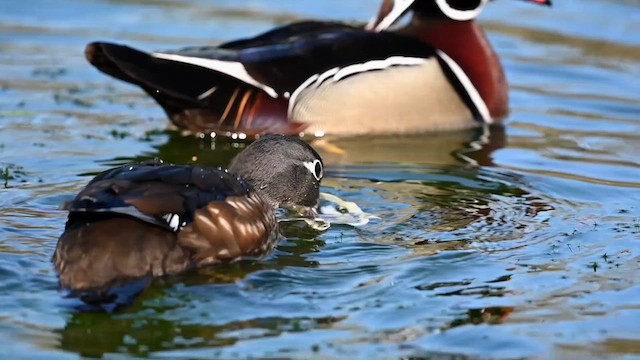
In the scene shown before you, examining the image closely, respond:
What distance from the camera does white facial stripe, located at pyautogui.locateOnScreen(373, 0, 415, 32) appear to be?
10703 millimetres

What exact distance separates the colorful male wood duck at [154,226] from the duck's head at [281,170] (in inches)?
18.5

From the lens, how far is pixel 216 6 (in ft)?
49.3

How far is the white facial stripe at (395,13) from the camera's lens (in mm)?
10703

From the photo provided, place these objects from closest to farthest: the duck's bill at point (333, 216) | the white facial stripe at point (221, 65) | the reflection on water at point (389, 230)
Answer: the reflection on water at point (389, 230) < the duck's bill at point (333, 216) < the white facial stripe at point (221, 65)

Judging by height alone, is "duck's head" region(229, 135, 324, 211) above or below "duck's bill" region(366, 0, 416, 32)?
below

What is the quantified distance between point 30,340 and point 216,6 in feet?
32.5

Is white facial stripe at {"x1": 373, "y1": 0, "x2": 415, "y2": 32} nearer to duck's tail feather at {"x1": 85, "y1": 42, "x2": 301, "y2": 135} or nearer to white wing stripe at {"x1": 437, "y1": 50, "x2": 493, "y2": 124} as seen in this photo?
white wing stripe at {"x1": 437, "y1": 50, "x2": 493, "y2": 124}

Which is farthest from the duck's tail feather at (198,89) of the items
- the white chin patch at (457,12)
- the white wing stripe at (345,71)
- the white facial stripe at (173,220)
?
the white facial stripe at (173,220)

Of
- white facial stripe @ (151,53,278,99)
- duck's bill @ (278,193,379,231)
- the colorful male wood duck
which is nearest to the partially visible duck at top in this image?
white facial stripe @ (151,53,278,99)

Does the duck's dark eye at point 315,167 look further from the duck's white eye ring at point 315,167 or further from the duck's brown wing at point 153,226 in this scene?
the duck's brown wing at point 153,226

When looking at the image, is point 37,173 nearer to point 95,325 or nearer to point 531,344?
point 95,325

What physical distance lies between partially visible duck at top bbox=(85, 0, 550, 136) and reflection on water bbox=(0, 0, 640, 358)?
7.9 inches

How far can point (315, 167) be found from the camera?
7742 millimetres

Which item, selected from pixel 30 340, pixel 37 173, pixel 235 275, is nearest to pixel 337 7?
pixel 37 173
